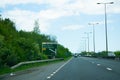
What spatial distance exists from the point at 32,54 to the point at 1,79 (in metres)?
33.5

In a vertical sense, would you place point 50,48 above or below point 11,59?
above

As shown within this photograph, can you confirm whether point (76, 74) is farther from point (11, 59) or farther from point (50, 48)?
point (50, 48)

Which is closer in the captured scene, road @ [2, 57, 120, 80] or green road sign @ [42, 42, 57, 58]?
road @ [2, 57, 120, 80]

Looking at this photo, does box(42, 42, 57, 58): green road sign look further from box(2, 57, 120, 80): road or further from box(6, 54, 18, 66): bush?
box(2, 57, 120, 80): road

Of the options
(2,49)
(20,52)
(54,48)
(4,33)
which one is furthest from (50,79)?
(54,48)

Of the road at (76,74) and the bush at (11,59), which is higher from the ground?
the bush at (11,59)

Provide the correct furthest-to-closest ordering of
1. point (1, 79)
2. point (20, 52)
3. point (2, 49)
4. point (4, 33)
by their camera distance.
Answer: point (4, 33), point (20, 52), point (2, 49), point (1, 79)

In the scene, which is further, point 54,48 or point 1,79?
point 54,48

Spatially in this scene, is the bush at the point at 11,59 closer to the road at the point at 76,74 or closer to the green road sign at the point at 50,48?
the road at the point at 76,74

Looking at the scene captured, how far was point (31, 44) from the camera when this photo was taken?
5841 cm

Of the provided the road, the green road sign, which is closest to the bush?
the road

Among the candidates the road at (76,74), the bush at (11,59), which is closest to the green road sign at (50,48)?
the bush at (11,59)

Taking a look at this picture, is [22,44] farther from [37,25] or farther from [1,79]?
[37,25]

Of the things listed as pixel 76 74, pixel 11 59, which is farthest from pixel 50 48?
pixel 76 74
